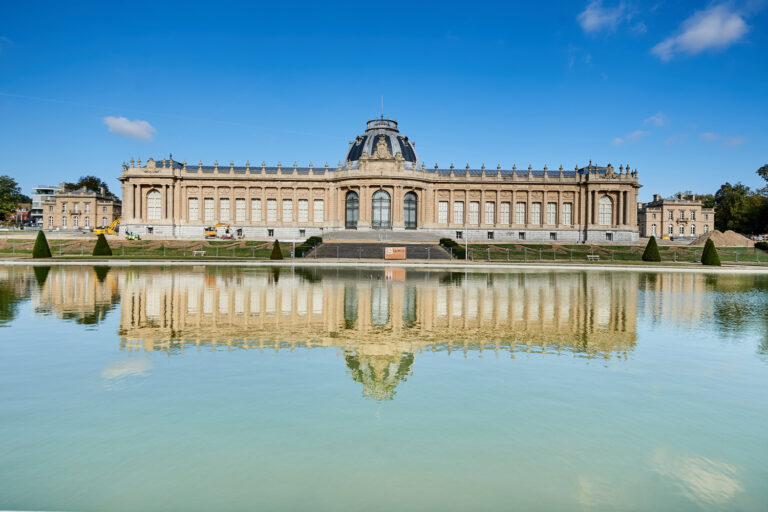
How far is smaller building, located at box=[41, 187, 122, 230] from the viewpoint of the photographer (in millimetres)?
105062

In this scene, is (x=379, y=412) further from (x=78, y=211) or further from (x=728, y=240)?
(x=78, y=211)

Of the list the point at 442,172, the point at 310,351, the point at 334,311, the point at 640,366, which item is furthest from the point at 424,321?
the point at 442,172

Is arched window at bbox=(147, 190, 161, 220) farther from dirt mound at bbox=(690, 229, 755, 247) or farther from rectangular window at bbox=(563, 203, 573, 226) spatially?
dirt mound at bbox=(690, 229, 755, 247)

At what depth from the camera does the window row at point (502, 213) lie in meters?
81.2

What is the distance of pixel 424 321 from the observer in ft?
52.9

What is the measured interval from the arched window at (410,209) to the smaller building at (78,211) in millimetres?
63799

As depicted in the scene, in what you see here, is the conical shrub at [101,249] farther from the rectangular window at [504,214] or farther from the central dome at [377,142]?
the rectangular window at [504,214]

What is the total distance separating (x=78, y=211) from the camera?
105812 millimetres

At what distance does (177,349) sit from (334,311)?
6482 mm

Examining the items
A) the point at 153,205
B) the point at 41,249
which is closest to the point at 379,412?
the point at 41,249

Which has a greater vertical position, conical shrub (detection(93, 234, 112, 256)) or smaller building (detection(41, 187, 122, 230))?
smaller building (detection(41, 187, 122, 230))

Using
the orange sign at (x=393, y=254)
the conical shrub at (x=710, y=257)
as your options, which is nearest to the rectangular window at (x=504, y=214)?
the conical shrub at (x=710, y=257)

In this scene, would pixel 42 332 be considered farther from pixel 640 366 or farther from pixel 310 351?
pixel 640 366

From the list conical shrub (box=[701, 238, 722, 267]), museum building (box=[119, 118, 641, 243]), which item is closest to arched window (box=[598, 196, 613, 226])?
museum building (box=[119, 118, 641, 243])
